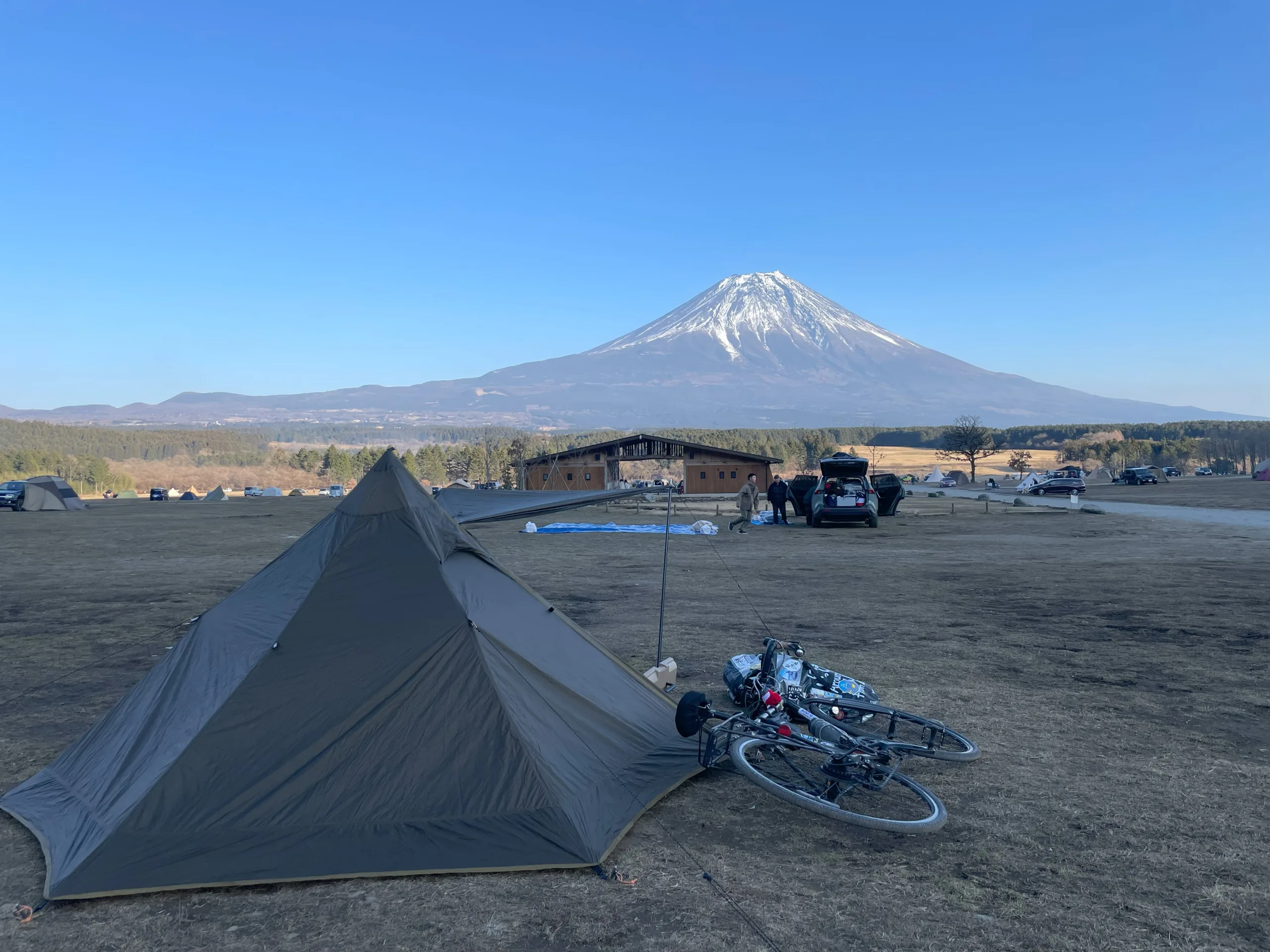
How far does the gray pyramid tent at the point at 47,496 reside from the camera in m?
44.7

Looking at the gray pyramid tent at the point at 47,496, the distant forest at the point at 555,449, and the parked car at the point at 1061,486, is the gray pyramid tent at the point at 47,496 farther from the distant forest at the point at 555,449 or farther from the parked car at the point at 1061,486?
the parked car at the point at 1061,486

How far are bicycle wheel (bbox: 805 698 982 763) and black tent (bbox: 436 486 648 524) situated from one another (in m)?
2.59

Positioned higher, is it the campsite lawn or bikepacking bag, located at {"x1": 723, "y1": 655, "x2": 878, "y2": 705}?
bikepacking bag, located at {"x1": 723, "y1": 655, "x2": 878, "y2": 705}

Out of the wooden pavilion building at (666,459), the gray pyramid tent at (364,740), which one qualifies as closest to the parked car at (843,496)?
the gray pyramid tent at (364,740)

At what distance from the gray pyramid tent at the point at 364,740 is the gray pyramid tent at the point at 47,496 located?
159ft

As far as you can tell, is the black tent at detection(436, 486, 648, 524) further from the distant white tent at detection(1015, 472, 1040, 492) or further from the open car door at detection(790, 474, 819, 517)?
the distant white tent at detection(1015, 472, 1040, 492)

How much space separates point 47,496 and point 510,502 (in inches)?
1897

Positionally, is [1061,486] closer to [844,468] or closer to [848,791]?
[844,468]

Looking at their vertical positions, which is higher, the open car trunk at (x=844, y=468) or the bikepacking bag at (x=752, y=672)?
the open car trunk at (x=844, y=468)

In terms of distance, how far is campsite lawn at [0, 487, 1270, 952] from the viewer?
3.88 meters

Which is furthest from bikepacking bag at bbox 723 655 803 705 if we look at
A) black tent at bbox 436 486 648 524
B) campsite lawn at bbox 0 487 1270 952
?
black tent at bbox 436 486 648 524

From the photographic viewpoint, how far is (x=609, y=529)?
27.4 metres

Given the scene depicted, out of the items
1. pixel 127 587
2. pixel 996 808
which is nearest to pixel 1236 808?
pixel 996 808

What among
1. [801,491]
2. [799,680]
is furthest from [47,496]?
[799,680]
